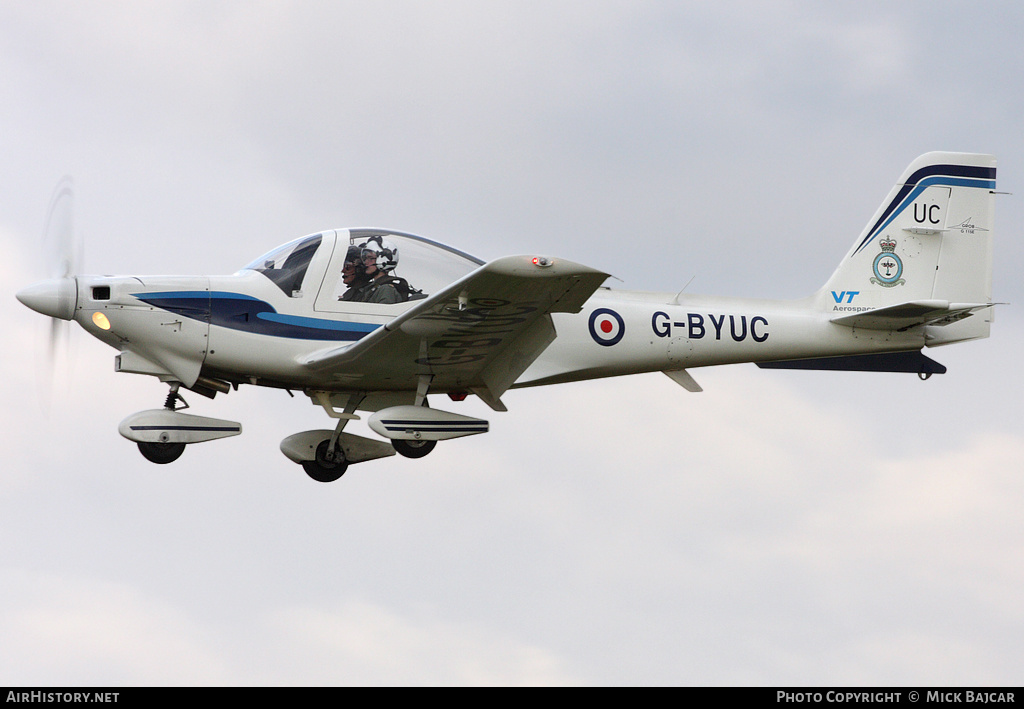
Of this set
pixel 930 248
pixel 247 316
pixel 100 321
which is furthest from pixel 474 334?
pixel 930 248

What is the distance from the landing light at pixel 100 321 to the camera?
11.6 metres

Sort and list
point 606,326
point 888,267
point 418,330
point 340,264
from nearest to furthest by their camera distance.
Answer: point 418,330 < point 340,264 < point 606,326 < point 888,267

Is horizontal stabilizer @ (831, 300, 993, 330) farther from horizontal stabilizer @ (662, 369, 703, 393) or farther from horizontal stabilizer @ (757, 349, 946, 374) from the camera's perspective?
horizontal stabilizer @ (662, 369, 703, 393)

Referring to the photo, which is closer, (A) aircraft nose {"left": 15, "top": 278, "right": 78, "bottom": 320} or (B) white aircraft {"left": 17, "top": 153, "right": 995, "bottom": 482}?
(B) white aircraft {"left": 17, "top": 153, "right": 995, "bottom": 482}

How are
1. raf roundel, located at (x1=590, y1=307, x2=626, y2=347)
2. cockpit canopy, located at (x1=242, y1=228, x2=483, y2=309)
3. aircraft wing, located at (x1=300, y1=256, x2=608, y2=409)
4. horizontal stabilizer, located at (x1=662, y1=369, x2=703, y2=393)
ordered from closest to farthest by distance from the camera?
aircraft wing, located at (x1=300, y1=256, x2=608, y2=409), cockpit canopy, located at (x1=242, y1=228, x2=483, y2=309), raf roundel, located at (x1=590, y1=307, x2=626, y2=347), horizontal stabilizer, located at (x1=662, y1=369, x2=703, y2=393)

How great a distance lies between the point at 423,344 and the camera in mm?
11438

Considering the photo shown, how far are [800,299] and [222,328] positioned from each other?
248 inches

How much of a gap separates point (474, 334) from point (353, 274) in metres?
1.54

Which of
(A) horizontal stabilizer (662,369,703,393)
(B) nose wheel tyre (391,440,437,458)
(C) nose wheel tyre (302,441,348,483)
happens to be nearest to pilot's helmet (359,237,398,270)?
(B) nose wheel tyre (391,440,437,458)

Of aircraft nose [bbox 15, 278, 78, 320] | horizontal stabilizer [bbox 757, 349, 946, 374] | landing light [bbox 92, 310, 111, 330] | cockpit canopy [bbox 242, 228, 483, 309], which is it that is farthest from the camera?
horizontal stabilizer [bbox 757, 349, 946, 374]

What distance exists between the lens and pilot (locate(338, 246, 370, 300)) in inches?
474

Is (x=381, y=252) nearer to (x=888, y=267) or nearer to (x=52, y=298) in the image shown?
(x=52, y=298)

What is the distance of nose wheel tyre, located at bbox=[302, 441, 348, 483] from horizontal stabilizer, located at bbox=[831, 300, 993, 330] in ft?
18.2

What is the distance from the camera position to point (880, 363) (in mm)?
13812
